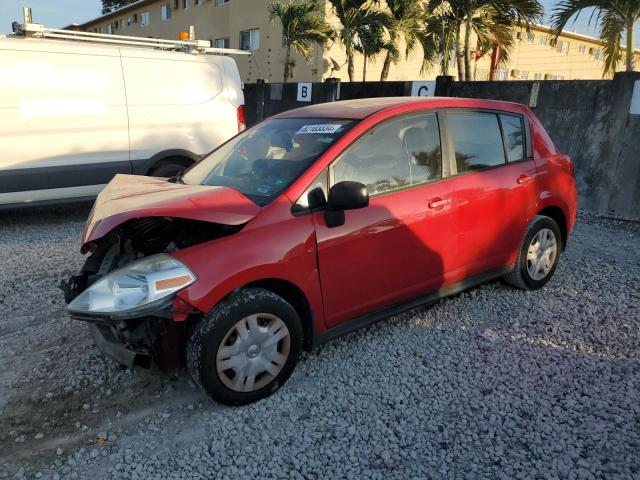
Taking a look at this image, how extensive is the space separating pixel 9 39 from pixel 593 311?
22.7ft

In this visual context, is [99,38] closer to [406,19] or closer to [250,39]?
[406,19]

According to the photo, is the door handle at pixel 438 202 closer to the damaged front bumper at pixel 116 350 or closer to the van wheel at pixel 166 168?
the damaged front bumper at pixel 116 350

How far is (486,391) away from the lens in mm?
3150

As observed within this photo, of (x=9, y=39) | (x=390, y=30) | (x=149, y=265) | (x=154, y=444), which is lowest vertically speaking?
(x=154, y=444)

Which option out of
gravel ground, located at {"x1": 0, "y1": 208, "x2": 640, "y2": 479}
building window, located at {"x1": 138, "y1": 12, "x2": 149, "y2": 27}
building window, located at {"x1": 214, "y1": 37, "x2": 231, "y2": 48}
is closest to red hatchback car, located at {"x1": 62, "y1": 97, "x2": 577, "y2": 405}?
gravel ground, located at {"x1": 0, "y1": 208, "x2": 640, "y2": 479}

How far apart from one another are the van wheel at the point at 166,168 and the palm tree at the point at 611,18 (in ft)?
24.4

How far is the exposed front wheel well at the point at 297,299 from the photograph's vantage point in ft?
9.91

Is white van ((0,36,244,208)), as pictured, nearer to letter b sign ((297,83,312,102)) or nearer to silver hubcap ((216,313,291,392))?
letter b sign ((297,83,312,102))

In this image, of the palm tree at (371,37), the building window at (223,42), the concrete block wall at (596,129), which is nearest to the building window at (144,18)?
the building window at (223,42)

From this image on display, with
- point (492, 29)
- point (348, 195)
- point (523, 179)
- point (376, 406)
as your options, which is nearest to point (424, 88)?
point (492, 29)

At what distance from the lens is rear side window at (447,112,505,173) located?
3.90 m

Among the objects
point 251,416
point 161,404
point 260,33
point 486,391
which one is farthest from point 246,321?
point 260,33

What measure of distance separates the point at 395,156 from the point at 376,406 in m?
1.65

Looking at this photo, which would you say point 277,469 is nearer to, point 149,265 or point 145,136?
point 149,265
